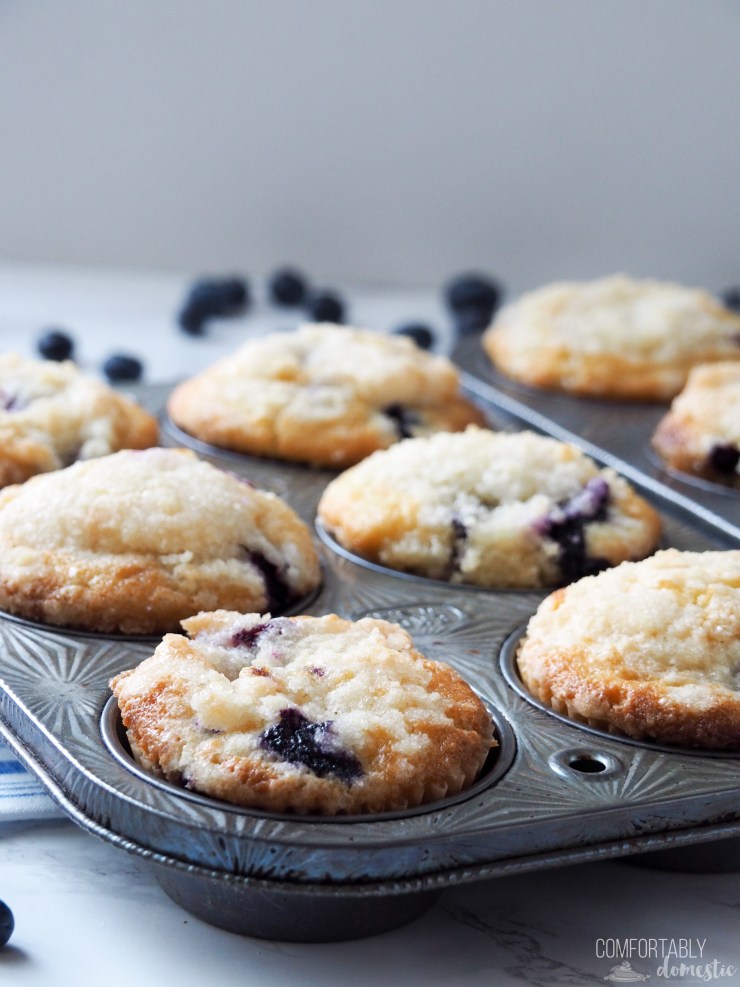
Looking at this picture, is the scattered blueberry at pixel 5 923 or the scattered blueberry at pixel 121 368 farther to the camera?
the scattered blueberry at pixel 121 368

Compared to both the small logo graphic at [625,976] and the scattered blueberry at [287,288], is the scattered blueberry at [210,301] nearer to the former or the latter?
the scattered blueberry at [287,288]

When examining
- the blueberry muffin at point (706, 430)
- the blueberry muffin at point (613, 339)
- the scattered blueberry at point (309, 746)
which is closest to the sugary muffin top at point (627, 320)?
the blueberry muffin at point (613, 339)

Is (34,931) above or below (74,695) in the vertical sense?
below

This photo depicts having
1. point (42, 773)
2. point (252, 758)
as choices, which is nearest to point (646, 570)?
point (252, 758)

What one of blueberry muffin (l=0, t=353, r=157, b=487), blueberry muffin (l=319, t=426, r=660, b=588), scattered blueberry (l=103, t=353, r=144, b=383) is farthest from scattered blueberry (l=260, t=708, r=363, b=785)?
scattered blueberry (l=103, t=353, r=144, b=383)

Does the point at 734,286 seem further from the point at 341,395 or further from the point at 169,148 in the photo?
the point at 341,395

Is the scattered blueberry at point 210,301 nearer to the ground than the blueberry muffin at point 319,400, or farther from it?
nearer to the ground
